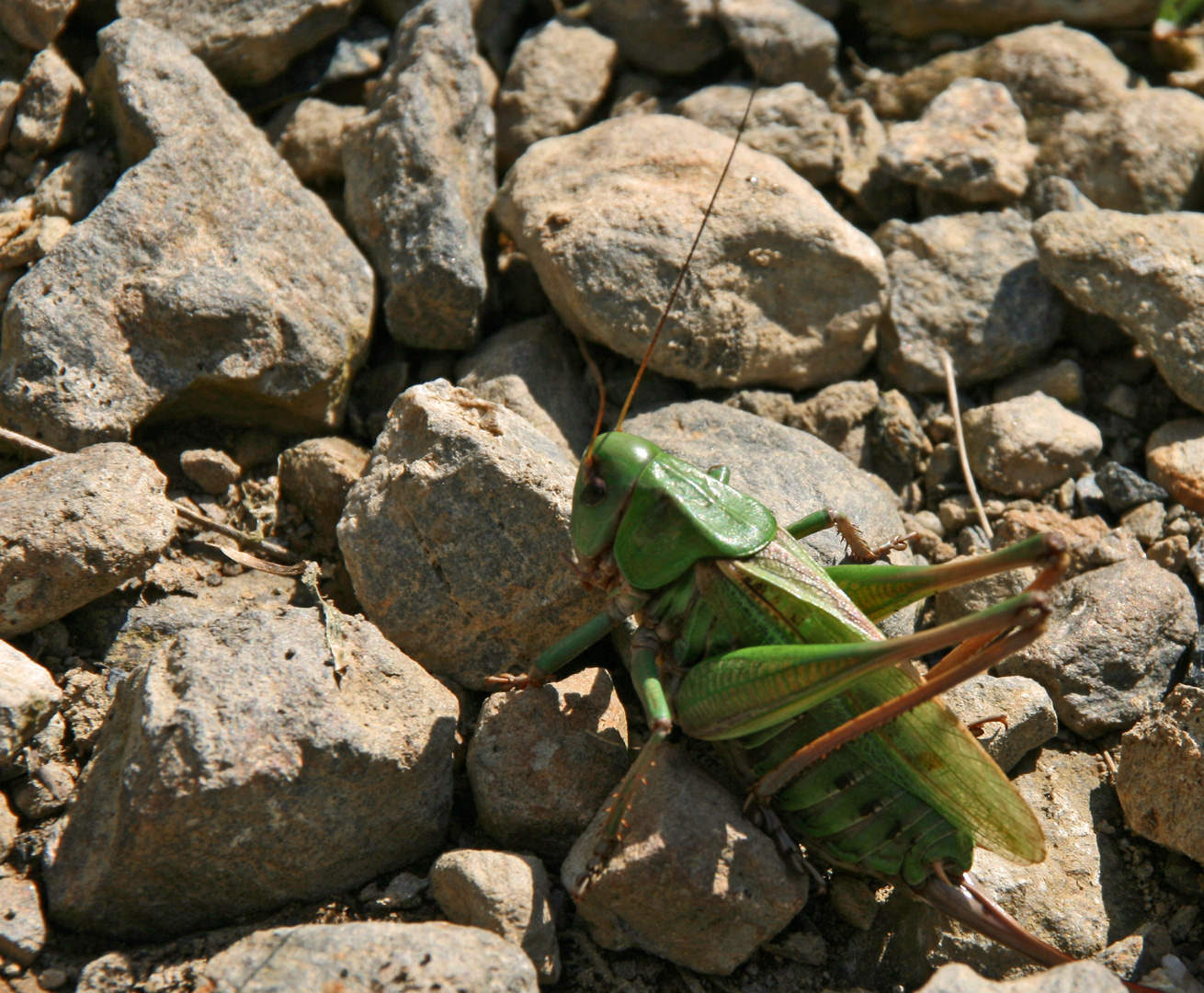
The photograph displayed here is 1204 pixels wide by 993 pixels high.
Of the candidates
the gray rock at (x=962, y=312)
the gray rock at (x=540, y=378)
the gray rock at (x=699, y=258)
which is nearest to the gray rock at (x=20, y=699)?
the gray rock at (x=540, y=378)

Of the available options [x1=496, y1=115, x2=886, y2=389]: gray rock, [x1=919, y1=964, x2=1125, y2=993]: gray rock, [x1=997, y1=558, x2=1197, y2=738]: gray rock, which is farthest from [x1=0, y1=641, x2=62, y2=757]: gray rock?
[x1=997, y1=558, x2=1197, y2=738]: gray rock

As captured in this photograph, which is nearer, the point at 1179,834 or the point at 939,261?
the point at 1179,834

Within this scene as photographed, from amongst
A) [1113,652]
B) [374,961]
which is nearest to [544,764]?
[374,961]

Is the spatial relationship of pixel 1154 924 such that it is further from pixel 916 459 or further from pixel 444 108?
pixel 444 108

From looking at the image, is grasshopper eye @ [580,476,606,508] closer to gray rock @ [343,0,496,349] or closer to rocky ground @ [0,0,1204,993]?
rocky ground @ [0,0,1204,993]

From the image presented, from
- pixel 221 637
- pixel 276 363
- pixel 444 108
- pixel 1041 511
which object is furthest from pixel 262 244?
pixel 1041 511

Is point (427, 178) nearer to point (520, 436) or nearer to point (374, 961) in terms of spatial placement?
point (520, 436)
